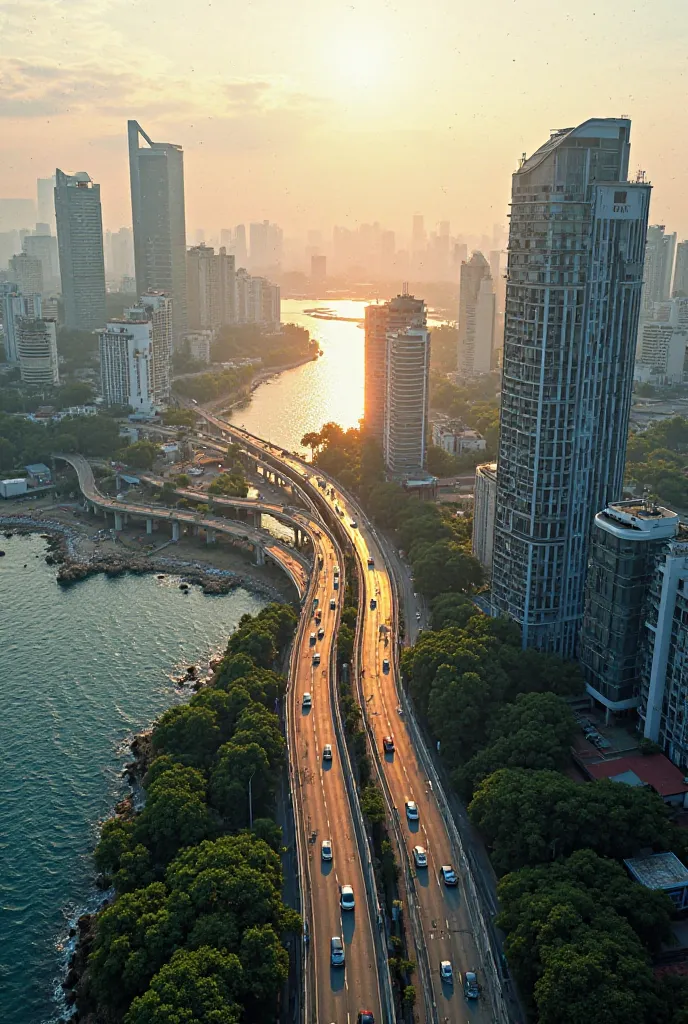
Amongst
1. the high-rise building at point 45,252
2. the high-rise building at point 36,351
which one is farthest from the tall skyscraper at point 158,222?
the high-rise building at point 45,252

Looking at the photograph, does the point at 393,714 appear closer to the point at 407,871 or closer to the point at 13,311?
the point at 407,871

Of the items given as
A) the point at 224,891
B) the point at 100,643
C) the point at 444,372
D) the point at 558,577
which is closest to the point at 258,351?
the point at 444,372

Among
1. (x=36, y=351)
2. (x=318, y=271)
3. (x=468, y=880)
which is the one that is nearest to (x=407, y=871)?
(x=468, y=880)

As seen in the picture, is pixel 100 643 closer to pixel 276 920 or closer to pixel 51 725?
pixel 51 725

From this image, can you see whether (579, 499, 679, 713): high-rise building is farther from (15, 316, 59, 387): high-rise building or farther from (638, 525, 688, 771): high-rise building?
(15, 316, 59, 387): high-rise building

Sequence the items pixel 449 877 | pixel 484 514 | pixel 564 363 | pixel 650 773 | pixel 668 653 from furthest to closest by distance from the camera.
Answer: pixel 484 514 < pixel 564 363 < pixel 668 653 < pixel 650 773 < pixel 449 877

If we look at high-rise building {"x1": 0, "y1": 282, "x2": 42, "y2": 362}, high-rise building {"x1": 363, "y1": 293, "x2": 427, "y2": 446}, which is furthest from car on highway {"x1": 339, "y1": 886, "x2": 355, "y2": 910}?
high-rise building {"x1": 0, "y1": 282, "x2": 42, "y2": 362}
